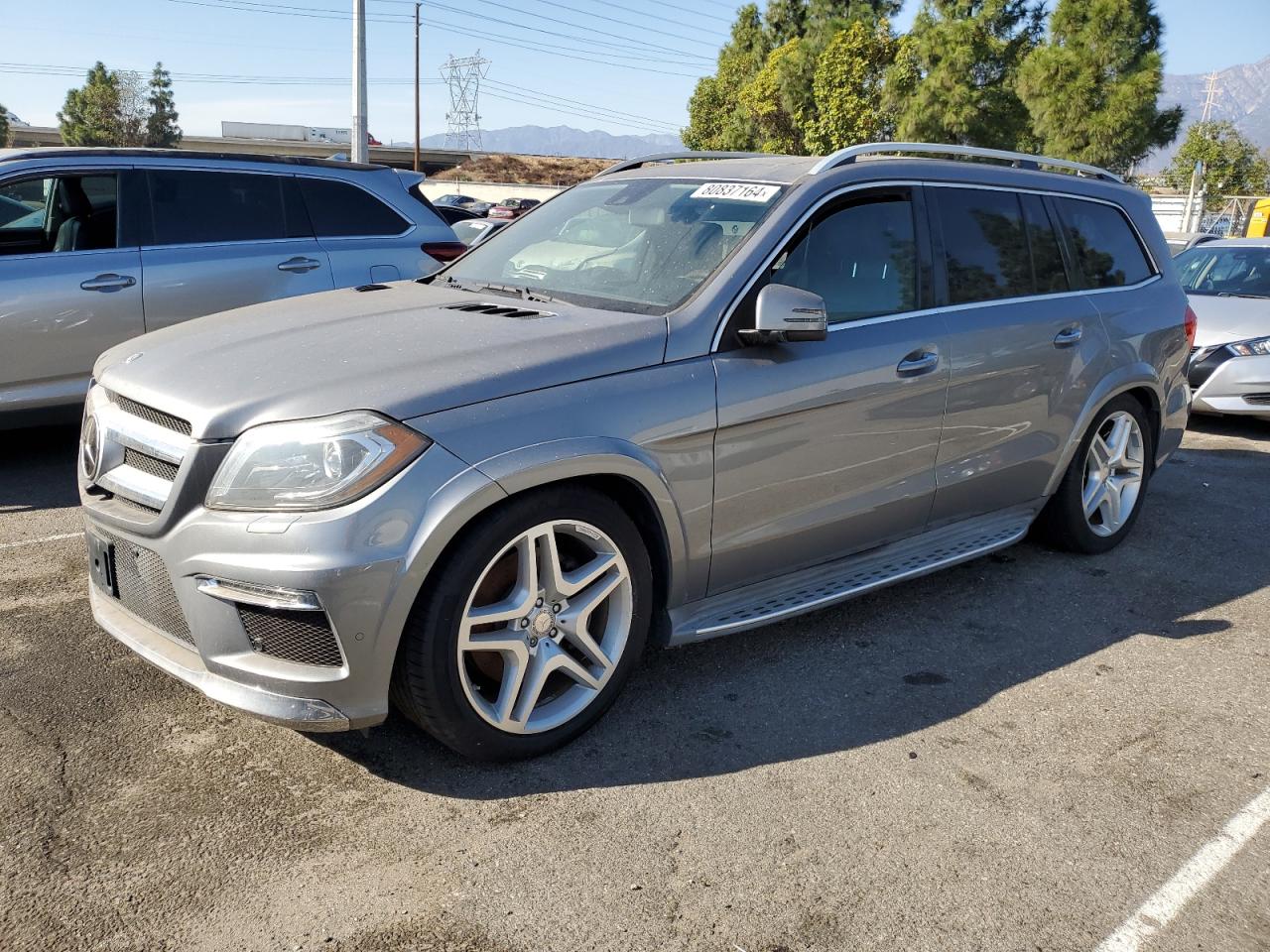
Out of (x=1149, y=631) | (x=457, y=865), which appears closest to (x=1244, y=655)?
(x=1149, y=631)

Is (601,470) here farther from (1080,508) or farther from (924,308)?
(1080,508)

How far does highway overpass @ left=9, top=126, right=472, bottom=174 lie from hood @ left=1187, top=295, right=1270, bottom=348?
3455 inches

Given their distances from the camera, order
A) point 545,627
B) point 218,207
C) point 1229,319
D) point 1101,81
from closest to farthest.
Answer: point 545,627
point 218,207
point 1229,319
point 1101,81

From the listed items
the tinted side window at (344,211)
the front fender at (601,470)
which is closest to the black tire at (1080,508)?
the front fender at (601,470)

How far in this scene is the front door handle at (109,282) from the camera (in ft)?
19.5

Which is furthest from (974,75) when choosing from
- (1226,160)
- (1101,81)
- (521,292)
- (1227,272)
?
(521,292)

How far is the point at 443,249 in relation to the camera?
7172 millimetres

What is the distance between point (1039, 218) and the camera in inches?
193

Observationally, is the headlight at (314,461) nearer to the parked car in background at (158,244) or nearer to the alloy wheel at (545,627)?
the alloy wheel at (545,627)

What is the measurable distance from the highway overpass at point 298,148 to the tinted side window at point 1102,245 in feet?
298

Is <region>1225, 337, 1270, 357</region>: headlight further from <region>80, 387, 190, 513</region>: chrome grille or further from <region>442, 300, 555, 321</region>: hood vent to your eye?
<region>80, 387, 190, 513</region>: chrome grille

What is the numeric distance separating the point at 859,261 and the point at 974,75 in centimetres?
3729

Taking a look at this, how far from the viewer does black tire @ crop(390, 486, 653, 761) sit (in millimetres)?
2920

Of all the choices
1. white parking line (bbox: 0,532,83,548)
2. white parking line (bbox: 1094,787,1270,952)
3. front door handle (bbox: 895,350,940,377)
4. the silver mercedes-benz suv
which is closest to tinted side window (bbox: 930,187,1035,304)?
the silver mercedes-benz suv
